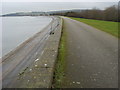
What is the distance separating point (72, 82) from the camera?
314 centimetres

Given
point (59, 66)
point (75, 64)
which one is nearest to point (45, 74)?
point (59, 66)

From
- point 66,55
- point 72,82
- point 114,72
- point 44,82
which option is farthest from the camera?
point 66,55

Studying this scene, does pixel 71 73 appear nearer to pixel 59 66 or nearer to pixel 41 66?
pixel 59 66

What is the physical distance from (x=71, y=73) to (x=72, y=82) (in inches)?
20.2

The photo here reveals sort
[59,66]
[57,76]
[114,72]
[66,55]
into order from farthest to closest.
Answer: [66,55] → [59,66] → [114,72] → [57,76]

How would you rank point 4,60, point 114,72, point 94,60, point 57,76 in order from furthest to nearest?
point 4,60 < point 94,60 < point 114,72 < point 57,76

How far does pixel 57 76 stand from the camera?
11.2 feet

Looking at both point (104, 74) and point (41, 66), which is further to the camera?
point (41, 66)

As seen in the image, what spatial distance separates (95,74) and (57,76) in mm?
1169

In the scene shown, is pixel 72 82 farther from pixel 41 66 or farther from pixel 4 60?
pixel 4 60

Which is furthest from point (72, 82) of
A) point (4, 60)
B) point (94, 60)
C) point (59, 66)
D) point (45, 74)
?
point (4, 60)

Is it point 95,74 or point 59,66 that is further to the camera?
point 59,66

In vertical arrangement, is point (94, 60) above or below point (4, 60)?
above

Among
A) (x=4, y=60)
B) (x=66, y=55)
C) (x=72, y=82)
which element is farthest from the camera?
(x=4, y=60)
